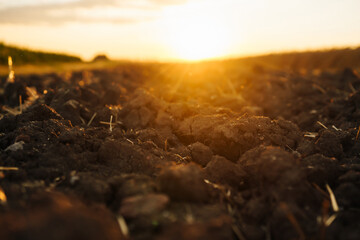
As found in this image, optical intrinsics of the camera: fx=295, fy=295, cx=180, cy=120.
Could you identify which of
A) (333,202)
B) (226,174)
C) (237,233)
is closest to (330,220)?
(333,202)

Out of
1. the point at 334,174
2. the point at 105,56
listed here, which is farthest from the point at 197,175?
the point at 105,56

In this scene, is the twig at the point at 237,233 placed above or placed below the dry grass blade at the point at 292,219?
below

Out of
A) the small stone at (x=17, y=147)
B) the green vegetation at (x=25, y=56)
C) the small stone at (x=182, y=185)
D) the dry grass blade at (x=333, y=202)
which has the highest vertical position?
the green vegetation at (x=25, y=56)

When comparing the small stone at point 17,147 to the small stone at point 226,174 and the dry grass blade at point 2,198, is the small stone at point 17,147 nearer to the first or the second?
the dry grass blade at point 2,198

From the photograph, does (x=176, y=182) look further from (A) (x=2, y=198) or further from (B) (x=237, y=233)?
(A) (x=2, y=198)

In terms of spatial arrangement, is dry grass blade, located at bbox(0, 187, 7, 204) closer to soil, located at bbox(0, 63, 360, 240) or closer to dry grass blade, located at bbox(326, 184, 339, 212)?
soil, located at bbox(0, 63, 360, 240)

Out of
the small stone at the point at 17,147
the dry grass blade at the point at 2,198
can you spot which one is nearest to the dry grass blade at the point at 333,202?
the dry grass blade at the point at 2,198

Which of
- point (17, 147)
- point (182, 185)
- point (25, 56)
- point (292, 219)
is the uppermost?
point (25, 56)
